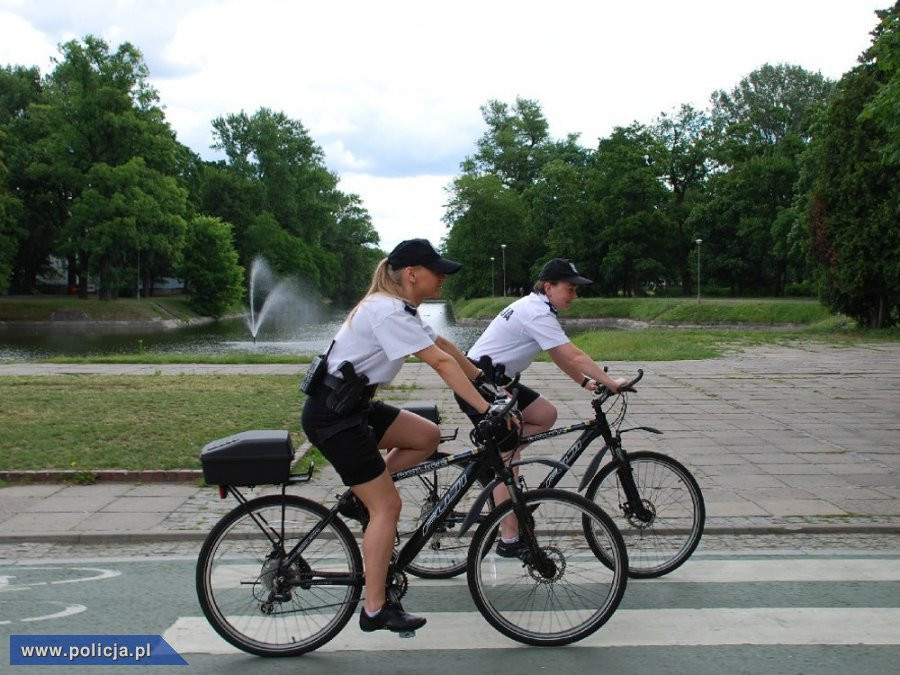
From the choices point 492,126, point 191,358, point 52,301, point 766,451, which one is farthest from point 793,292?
point 766,451

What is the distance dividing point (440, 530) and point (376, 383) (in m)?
1.25

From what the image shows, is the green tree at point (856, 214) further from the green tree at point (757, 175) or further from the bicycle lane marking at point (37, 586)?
the bicycle lane marking at point (37, 586)

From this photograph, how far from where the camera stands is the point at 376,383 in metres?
4.36

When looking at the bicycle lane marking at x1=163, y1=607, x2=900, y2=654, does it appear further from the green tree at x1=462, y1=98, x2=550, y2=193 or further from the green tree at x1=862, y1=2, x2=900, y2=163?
the green tree at x1=462, y1=98, x2=550, y2=193

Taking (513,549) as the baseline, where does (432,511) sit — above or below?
above

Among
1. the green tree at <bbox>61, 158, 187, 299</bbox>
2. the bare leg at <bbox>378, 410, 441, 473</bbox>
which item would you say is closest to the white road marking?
the bare leg at <bbox>378, 410, 441, 473</bbox>

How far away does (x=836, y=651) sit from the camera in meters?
4.27

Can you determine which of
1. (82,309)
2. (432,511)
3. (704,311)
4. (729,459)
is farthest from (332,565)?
(82,309)

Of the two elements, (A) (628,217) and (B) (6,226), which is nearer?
(B) (6,226)

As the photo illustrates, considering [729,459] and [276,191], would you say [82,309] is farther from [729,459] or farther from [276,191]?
[729,459]

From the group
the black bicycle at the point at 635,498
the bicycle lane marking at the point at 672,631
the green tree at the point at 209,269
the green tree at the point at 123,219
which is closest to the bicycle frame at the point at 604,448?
the black bicycle at the point at 635,498

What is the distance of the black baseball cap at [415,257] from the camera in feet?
14.3

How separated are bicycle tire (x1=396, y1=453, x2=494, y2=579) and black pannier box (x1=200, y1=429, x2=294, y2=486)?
1006 mm

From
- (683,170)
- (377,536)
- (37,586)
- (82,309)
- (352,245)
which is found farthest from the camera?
(352,245)
